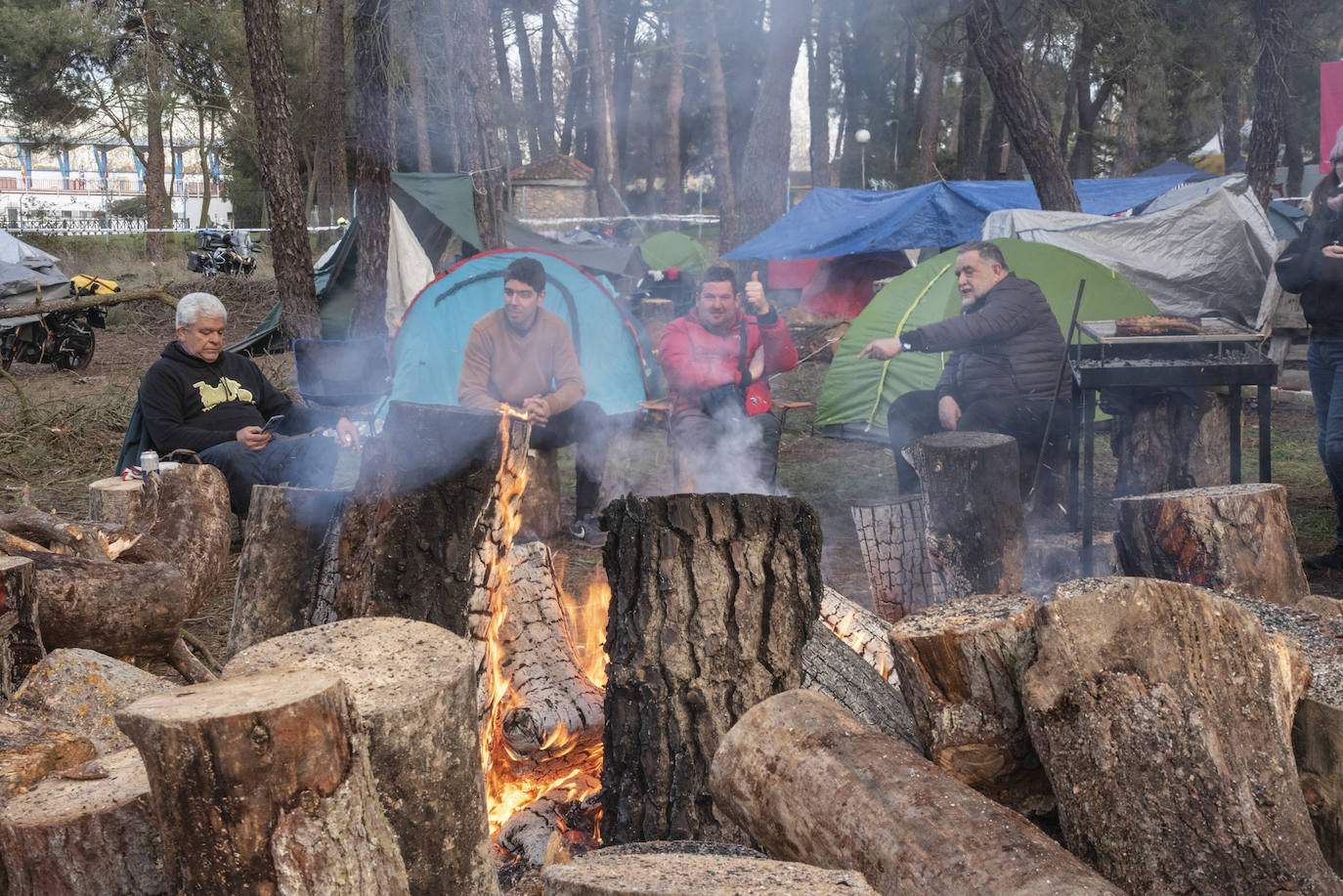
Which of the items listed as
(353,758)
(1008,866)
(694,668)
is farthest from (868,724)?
(353,758)

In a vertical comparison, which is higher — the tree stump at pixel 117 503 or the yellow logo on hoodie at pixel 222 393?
the yellow logo on hoodie at pixel 222 393

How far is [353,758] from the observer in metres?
1.63

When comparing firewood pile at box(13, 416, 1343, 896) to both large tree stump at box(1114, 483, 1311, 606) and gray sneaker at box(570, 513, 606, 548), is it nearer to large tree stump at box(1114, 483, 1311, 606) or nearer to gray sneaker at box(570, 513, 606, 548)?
large tree stump at box(1114, 483, 1311, 606)

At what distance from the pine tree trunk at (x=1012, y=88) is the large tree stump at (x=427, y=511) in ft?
19.5

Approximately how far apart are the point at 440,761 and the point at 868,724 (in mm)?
957

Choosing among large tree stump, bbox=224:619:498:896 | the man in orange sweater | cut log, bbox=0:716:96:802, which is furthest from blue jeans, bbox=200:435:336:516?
large tree stump, bbox=224:619:498:896

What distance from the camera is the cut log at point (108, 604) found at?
280 cm

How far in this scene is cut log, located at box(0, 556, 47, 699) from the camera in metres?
2.49

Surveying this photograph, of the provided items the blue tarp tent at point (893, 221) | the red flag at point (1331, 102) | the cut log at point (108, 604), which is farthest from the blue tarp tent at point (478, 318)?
the red flag at point (1331, 102)

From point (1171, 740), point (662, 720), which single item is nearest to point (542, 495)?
point (662, 720)

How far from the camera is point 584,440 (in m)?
5.22

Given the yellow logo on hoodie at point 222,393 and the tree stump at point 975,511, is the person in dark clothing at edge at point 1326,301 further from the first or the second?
the yellow logo on hoodie at point 222,393

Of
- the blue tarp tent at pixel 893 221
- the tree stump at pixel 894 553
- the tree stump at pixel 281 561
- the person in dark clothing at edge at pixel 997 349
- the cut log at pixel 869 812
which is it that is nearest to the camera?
the cut log at pixel 869 812

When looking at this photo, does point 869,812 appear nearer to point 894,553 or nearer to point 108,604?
point 894,553
